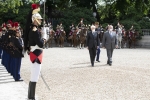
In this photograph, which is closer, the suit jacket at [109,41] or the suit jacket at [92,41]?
the suit jacket at [92,41]

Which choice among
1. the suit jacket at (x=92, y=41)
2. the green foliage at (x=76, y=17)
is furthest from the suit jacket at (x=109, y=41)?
the green foliage at (x=76, y=17)

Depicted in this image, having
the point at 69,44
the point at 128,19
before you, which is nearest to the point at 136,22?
the point at 128,19

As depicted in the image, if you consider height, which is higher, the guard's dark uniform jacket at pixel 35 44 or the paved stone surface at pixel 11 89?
the guard's dark uniform jacket at pixel 35 44

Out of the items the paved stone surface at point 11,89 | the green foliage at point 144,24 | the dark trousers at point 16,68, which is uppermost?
the green foliage at point 144,24

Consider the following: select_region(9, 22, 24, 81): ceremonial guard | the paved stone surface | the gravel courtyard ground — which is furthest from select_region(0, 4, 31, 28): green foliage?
select_region(9, 22, 24, 81): ceremonial guard

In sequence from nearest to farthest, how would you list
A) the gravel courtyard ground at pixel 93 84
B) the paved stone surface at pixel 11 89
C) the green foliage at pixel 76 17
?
the paved stone surface at pixel 11 89 → the gravel courtyard ground at pixel 93 84 → the green foliage at pixel 76 17

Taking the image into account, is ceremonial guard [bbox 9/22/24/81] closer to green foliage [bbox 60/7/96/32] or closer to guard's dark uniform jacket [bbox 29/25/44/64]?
guard's dark uniform jacket [bbox 29/25/44/64]

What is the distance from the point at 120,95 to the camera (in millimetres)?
8492

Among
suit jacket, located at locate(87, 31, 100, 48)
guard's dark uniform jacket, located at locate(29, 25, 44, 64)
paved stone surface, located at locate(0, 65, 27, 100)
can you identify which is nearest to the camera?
guard's dark uniform jacket, located at locate(29, 25, 44, 64)

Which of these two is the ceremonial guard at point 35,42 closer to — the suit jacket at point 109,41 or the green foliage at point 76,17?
the suit jacket at point 109,41

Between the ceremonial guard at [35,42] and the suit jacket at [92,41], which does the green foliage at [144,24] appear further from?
the ceremonial guard at [35,42]

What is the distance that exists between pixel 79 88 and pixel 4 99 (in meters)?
2.42

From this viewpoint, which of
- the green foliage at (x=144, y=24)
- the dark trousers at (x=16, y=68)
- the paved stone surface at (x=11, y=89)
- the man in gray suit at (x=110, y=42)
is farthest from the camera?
the green foliage at (x=144, y=24)

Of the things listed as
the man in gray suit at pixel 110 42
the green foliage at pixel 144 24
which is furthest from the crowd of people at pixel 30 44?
the green foliage at pixel 144 24
